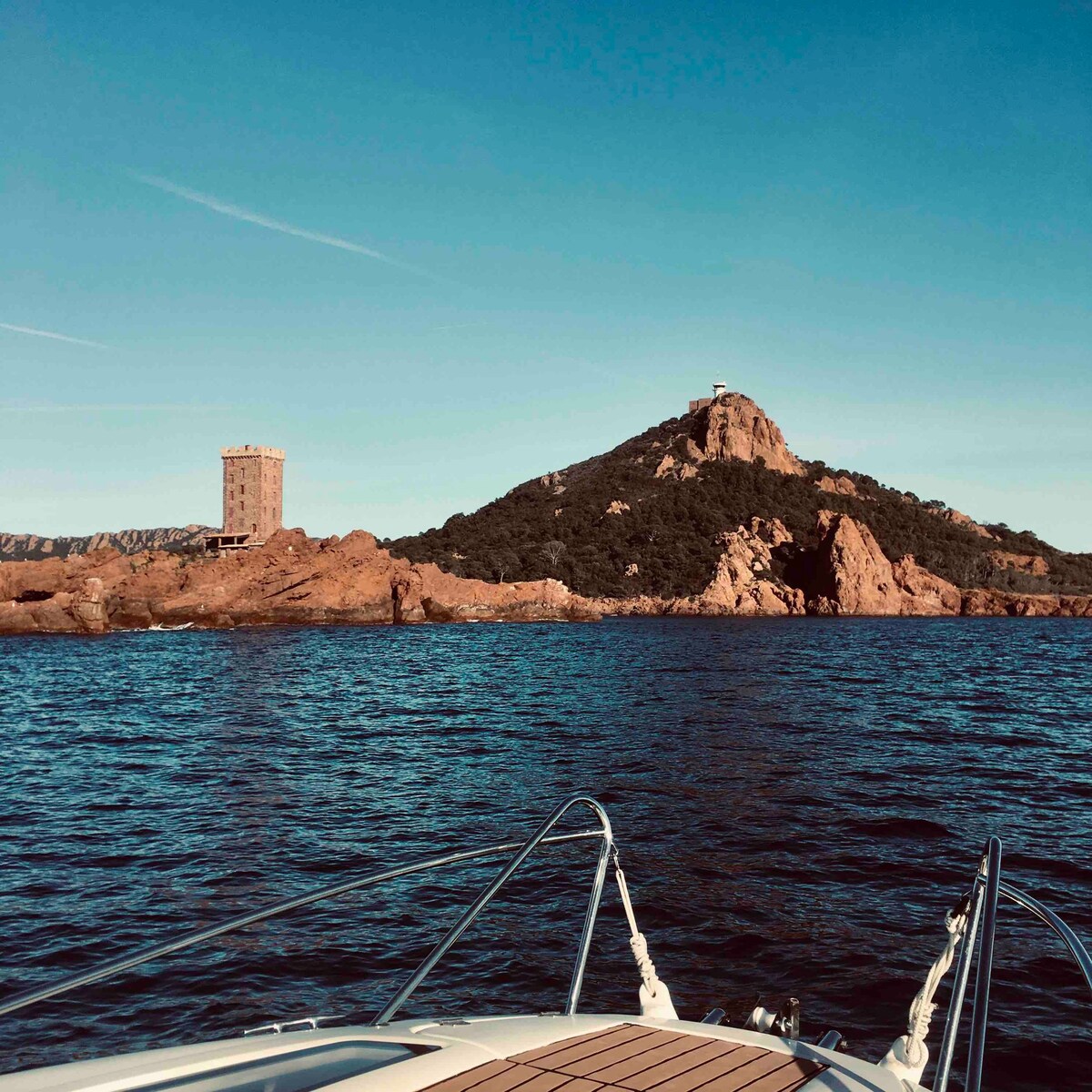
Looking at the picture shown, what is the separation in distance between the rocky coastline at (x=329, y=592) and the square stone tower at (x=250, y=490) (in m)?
12.9

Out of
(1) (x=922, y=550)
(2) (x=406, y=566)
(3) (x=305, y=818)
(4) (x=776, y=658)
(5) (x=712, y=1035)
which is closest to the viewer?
(5) (x=712, y=1035)

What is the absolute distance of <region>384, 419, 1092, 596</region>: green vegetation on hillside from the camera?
14250 centimetres

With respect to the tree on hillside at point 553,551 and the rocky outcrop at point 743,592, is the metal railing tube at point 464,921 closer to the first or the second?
the rocky outcrop at point 743,592

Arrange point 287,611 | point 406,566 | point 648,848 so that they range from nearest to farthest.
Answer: point 648,848 < point 287,611 < point 406,566

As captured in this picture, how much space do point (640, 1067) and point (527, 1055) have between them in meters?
0.51

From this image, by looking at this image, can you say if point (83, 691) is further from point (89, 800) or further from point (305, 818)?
point (305, 818)

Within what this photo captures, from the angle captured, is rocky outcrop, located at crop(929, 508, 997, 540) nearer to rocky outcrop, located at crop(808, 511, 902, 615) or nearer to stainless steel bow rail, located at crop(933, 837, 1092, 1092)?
rocky outcrop, located at crop(808, 511, 902, 615)

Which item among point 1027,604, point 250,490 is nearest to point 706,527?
point 1027,604

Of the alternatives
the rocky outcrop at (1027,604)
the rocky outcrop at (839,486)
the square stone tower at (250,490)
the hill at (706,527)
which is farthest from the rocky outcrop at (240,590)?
the rocky outcrop at (839,486)

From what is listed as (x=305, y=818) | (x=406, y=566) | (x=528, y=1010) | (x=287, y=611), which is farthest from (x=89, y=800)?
(x=406, y=566)

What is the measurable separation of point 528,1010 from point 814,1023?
2175mm

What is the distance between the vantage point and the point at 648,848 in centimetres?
1202

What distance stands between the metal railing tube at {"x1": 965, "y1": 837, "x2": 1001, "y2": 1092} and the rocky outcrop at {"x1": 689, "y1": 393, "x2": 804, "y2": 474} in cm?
18180

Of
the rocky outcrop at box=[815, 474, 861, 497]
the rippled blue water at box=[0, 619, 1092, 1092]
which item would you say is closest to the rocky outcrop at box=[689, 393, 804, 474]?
the rocky outcrop at box=[815, 474, 861, 497]
